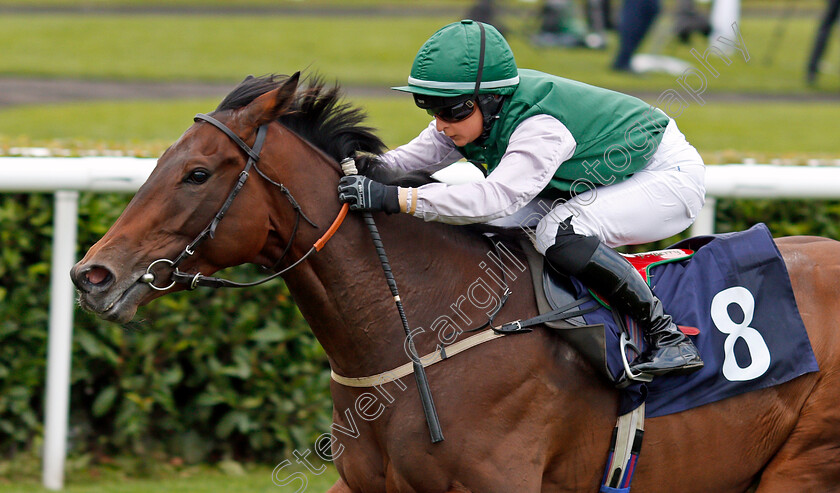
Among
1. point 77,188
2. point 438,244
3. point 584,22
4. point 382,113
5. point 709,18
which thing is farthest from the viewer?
point 584,22

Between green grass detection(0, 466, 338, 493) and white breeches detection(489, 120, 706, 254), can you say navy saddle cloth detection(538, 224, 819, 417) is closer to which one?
white breeches detection(489, 120, 706, 254)

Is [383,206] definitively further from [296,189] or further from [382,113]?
[382,113]

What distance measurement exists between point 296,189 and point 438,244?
1.67 feet

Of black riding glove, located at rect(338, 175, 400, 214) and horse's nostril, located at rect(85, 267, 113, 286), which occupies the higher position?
black riding glove, located at rect(338, 175, 400, 214)

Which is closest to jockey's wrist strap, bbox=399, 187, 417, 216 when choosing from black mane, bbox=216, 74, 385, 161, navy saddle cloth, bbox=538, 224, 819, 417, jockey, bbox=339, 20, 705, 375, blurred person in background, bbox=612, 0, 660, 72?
jockey, bbox=339, 20, 705, 375

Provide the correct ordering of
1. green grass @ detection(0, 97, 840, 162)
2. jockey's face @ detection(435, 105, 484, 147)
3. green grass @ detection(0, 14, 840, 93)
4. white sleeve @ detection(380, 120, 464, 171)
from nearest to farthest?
jockey's face @ detection(435, 105, 484, 147) < white sleeve @ detection(380, 120, 464, 171) < green grass @ detection(0, 97, 840, 162) < green grass @ detection(0, 14, 840, 93)

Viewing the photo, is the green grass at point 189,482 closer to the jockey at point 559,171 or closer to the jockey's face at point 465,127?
the jockey at point 559,171

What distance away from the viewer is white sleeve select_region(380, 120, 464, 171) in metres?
3.49

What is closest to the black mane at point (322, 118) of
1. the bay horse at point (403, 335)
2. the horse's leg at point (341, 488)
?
the bay horse at point (403, 335)

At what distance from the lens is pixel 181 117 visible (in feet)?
35.0

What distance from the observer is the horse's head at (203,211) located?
2.69 m

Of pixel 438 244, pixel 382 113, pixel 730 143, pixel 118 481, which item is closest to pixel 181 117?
pixel 382 113

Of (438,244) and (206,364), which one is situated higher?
(438,244)

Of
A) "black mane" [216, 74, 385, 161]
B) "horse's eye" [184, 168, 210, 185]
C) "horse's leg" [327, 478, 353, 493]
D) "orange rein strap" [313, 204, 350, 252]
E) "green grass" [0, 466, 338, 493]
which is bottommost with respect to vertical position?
"green grass" [0, 466, 338, 493]
